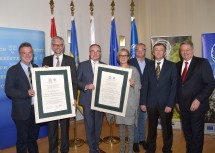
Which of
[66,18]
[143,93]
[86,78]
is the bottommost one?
[143,93]

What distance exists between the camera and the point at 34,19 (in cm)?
467

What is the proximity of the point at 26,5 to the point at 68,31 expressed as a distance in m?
1.13

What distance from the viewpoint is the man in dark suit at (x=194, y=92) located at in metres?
2.99

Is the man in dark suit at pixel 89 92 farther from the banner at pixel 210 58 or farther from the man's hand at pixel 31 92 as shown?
the banner at pixel 210 58

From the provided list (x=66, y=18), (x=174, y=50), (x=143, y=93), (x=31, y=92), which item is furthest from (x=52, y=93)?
(x=174, y=50)

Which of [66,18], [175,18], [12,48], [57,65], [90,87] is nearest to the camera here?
[90,87]

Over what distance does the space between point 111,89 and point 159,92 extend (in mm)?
669

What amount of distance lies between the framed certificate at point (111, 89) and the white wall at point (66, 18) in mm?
2171

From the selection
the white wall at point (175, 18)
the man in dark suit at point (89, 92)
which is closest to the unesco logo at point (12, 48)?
the man in dark suit at point (89, 92)

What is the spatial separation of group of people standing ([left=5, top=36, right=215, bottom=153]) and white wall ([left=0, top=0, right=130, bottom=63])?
62.5 inches

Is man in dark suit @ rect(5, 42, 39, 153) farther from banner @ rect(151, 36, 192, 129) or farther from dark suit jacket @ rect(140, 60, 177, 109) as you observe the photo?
banner @ rect(151, 36, 192, 129)

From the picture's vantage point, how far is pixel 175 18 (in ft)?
20.3

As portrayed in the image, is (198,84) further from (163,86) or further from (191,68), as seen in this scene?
(163,86)

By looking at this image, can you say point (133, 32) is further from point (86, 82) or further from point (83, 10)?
point (86, 82)
